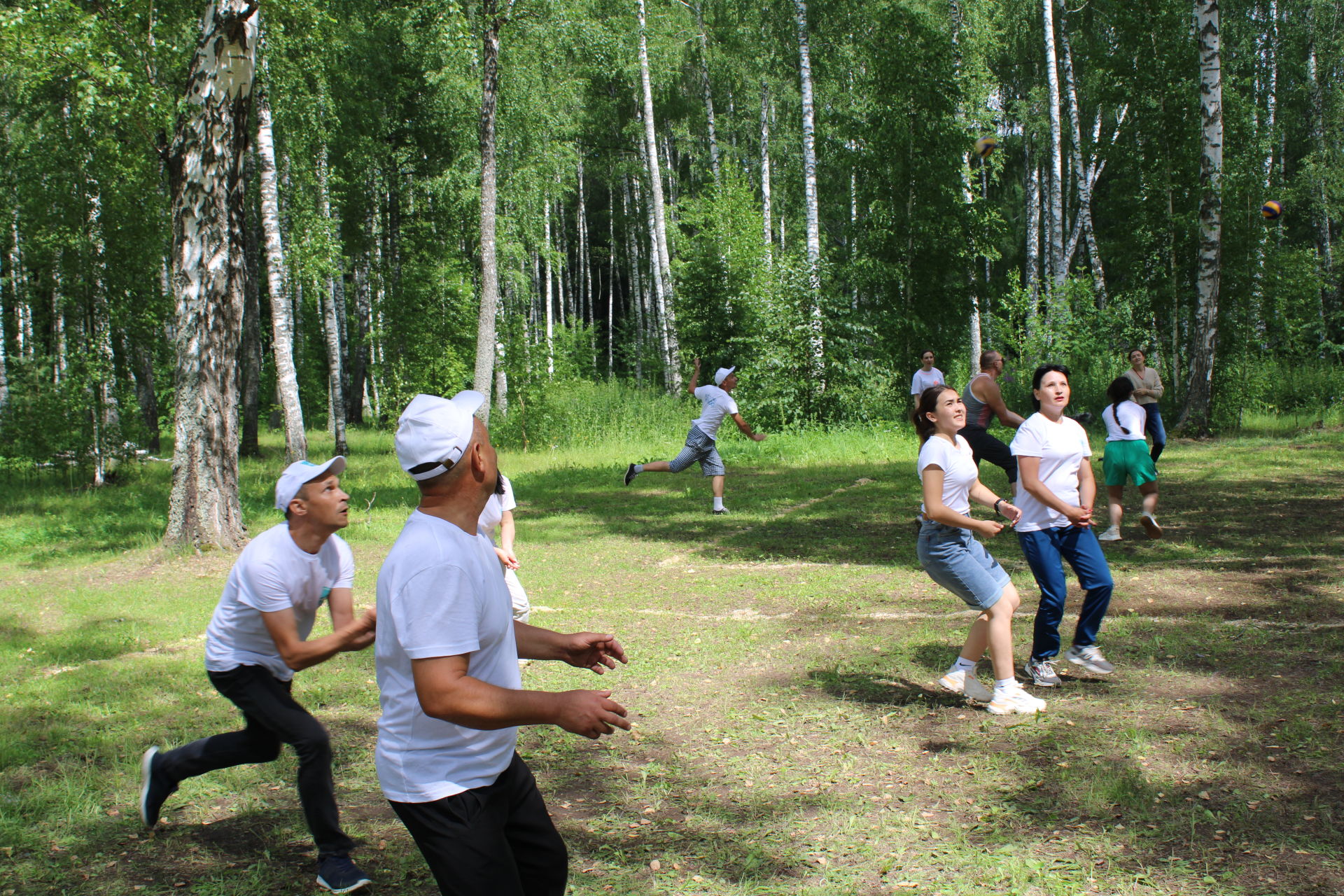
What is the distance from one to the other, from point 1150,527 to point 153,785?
8698mm

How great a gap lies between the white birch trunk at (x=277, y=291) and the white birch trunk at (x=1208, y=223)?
16497 millimetres

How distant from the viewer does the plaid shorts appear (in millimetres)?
13203

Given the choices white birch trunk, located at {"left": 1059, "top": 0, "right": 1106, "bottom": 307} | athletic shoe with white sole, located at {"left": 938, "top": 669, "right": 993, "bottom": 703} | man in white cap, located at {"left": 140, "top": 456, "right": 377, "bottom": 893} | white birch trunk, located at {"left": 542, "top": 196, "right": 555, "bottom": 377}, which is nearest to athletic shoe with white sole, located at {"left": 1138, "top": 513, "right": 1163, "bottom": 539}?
athletic shoe with white sole, located at {"left": 938, "top": 669, "right": 993, "bottom": 703}

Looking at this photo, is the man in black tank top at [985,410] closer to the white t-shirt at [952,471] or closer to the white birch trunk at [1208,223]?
the white t-shirt at [952,471]

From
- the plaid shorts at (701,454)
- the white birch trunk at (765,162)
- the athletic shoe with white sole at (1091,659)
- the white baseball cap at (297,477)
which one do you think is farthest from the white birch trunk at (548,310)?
the white baseball cap at (297,477)

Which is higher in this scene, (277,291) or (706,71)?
(706,71)

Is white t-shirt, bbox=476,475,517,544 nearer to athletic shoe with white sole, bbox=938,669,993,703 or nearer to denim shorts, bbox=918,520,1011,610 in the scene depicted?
denim shorts, bbox=918,520,1011,610

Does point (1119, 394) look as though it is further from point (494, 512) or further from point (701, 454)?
point (494, 512)

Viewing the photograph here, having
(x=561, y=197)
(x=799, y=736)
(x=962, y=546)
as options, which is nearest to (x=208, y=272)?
(x=799, y=736)

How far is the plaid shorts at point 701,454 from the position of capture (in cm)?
1320

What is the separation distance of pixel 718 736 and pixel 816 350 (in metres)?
17.8

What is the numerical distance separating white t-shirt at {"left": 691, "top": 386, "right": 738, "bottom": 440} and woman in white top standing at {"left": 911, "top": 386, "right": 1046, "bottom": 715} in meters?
7.71

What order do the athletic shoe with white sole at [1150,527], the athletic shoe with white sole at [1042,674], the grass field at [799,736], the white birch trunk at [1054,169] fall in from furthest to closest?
the white birch trunk at [1054,169] < the athletic shoe with white sole at [1150,527] < the athletic shoe with white sole at [1042,674] < the grass field at [799,736]

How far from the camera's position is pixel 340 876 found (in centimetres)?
376
